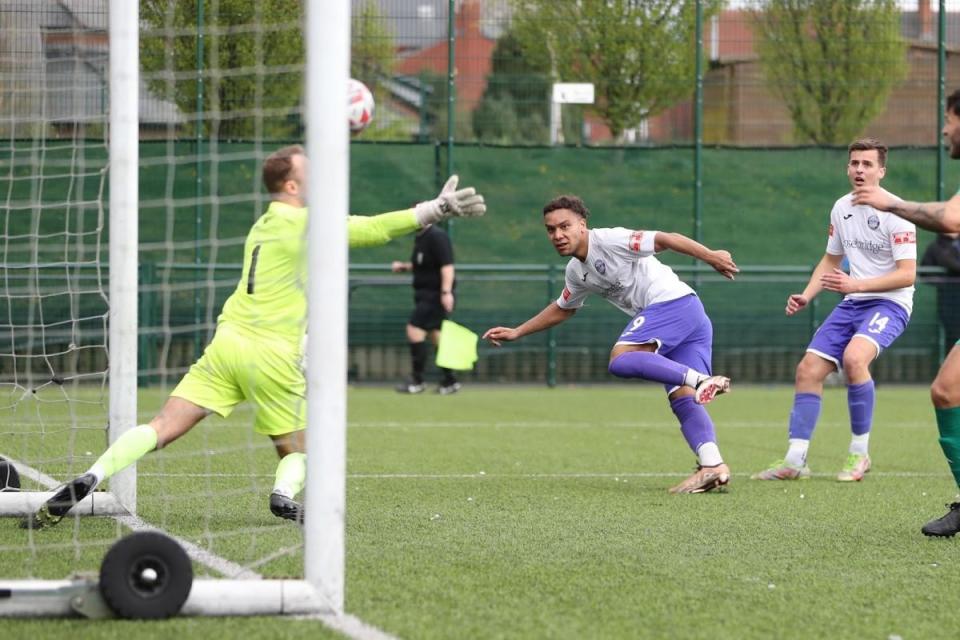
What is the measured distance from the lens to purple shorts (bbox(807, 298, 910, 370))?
28.6ft

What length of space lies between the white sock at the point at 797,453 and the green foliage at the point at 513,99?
9986mm

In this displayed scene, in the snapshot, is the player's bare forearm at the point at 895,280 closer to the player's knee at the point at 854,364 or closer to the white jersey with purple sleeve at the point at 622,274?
the player's knee at the point at 854,364

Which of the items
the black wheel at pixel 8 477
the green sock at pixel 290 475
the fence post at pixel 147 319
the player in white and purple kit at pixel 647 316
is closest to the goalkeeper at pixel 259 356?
the green sock at pixel 290 475

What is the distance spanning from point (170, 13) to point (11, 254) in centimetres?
598

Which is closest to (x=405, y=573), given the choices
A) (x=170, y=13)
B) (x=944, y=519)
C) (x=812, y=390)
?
(x=944, y=519)

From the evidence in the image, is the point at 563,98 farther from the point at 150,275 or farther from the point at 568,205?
the point at 568,205

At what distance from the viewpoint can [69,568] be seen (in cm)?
520

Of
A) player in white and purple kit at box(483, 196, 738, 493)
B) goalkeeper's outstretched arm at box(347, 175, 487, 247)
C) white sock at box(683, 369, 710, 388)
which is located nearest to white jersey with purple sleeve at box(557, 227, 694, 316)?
player in white and purple kit at box(483, 196, 738, 493)

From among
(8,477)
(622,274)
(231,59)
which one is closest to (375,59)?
(231,59)

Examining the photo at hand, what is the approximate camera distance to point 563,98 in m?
18.3

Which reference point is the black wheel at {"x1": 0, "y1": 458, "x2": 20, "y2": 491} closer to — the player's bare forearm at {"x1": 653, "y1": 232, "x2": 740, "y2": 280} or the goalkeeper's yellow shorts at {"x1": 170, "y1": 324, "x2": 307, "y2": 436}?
the goalkeeper's yellow shorts at {"x1": 170, "y1": 324, "x2": 307, "y2": 436}

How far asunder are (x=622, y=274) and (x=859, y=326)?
5.61 ft

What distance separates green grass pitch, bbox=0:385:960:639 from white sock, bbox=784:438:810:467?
0.72 ft

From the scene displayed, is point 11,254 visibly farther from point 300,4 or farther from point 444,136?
point 300,4
